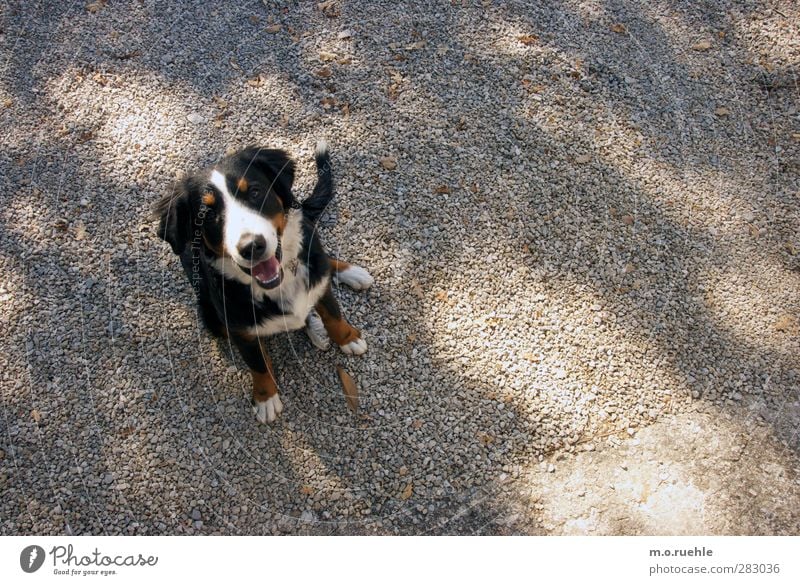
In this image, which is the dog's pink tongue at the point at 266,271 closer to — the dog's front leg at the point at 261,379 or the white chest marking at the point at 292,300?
the white chest marking at the point at 292,300

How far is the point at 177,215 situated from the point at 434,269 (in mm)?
1697

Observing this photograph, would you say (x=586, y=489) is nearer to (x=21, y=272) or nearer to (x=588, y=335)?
(x=588, y=335)

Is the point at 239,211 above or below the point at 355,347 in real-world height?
above

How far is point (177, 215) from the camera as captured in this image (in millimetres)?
3219

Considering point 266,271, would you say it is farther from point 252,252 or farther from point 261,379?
point 261,379

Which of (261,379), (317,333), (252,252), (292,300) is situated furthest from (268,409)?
(252,252)

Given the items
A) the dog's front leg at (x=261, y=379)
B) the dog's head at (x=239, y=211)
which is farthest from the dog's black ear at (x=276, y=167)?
the dog's front leg at (x=261, y=379)

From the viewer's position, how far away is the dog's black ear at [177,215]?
3205 mm

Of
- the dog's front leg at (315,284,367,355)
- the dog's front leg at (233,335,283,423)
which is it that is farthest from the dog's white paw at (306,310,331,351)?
the dog's front leg at (233,335,283,423)

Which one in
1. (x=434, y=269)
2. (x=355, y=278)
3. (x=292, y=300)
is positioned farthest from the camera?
(x=434, y=269)

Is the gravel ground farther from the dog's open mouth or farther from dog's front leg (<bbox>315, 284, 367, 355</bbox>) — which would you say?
the dog's open mouth

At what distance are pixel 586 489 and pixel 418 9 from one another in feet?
13.3

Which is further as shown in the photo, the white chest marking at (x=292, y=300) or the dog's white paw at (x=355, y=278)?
the dog's white paw at (x=355, y=278)

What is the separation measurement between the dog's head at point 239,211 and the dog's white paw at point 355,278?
879 millimetres
